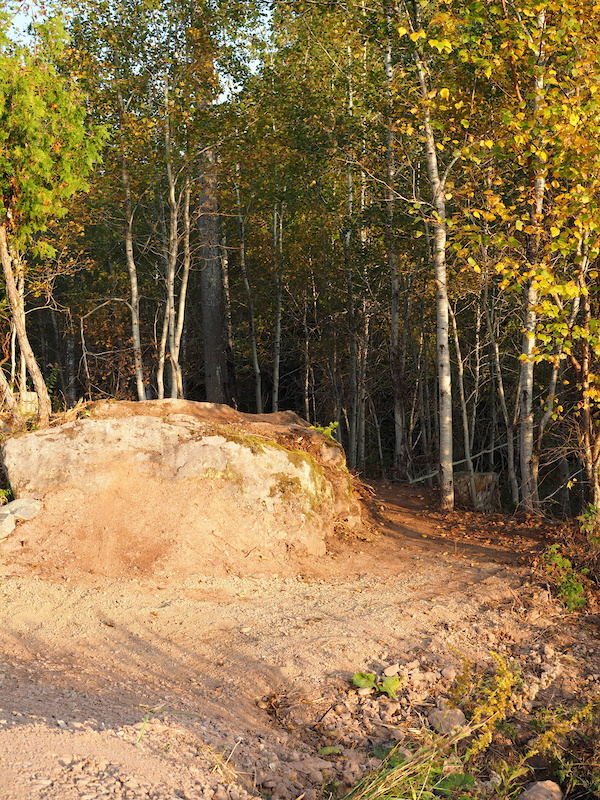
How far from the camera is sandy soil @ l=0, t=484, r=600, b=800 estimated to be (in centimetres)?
388

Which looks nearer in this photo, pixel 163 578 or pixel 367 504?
pixel 163 578

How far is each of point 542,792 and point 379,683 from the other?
1.43 meters

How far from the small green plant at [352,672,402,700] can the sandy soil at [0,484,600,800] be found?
77 mm

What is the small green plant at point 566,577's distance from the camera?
752 cm

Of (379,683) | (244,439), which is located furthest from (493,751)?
(244,439)

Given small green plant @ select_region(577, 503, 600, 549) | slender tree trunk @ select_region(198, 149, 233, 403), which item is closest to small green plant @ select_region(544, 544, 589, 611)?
small green plant @ select_region(577, 503, 600, 549)

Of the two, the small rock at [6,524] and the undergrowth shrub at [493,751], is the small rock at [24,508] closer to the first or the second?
the small rock at [6,524]

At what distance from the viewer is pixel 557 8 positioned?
8.25m

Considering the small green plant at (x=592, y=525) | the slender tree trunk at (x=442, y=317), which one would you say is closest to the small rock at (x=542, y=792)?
the small green plant at (x=592, y=525)

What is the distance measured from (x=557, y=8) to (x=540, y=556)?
6.45m

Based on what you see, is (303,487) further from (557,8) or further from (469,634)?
(557,8)

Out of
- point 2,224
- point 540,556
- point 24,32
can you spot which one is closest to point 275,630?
point 540,556

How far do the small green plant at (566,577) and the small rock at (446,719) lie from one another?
264 centimetres

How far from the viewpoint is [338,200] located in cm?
2044
